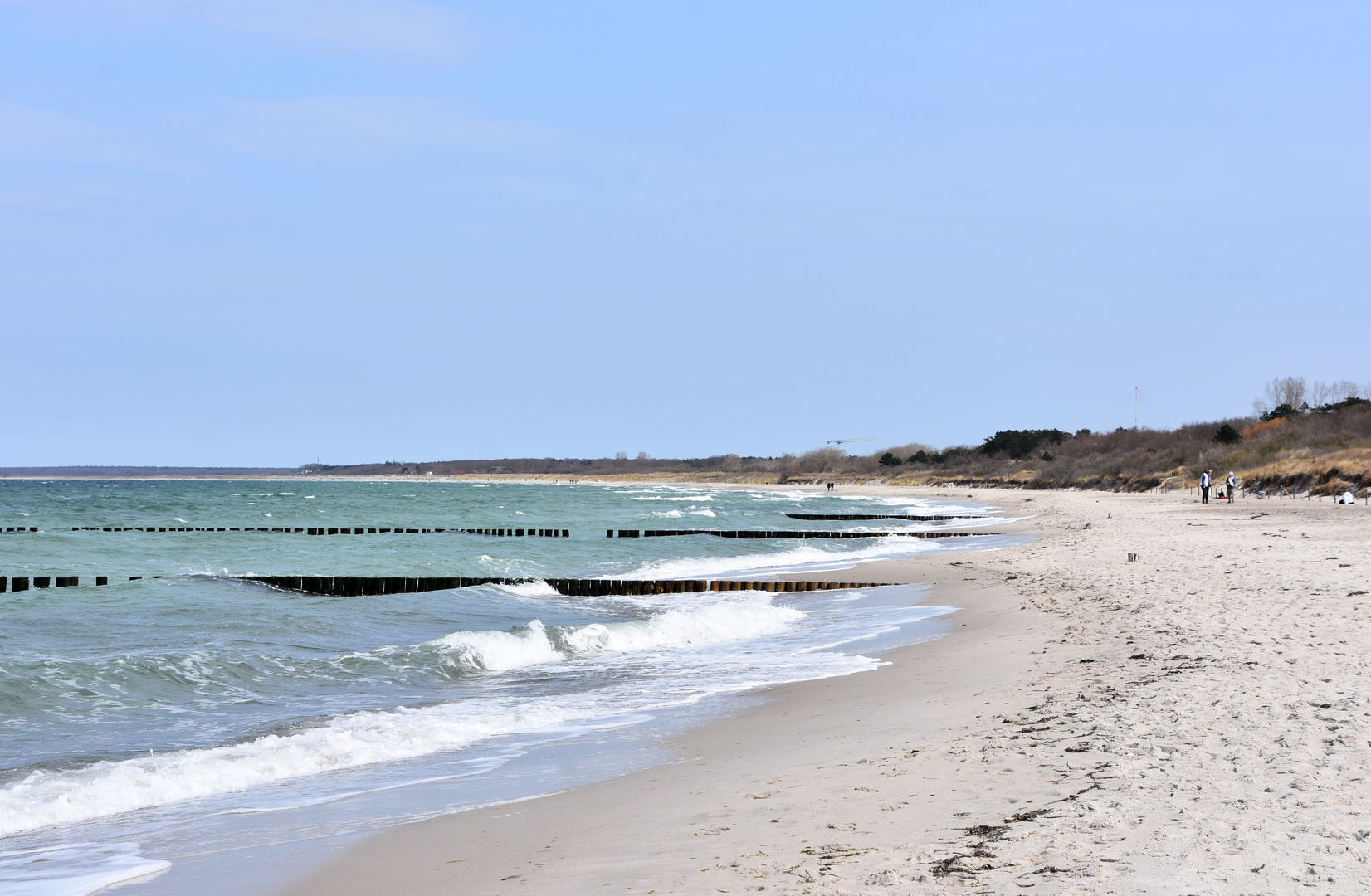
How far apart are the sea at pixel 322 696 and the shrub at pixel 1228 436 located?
49.8 meters

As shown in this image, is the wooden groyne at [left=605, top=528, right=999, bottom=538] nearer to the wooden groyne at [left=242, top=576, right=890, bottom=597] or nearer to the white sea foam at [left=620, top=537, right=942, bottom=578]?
the white sea foam at [left=620, top=537, right=942, bottom=578]

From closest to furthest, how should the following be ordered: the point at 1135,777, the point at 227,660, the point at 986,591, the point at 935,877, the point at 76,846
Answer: the point at 935,877 < the point at 1135,777 < the point at 76,846 < the point at 227,660 < the point at 986,591

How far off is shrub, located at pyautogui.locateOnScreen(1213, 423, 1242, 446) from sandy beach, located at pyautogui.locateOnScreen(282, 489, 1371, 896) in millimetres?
60787

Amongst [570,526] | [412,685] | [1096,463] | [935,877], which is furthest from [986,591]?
[1096,463]

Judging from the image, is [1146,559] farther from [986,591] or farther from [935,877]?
[935,877]

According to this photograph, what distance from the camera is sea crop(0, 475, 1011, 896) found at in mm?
6234

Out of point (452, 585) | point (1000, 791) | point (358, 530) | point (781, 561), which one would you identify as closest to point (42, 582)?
point (452, 585)

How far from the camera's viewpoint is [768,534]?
41.0 meters

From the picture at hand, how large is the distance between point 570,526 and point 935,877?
4584cm

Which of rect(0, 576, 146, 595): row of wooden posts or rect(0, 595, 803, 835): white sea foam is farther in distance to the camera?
rect(0, 576, 146, 595): row of wooden posts

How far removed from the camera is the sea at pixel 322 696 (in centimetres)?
623

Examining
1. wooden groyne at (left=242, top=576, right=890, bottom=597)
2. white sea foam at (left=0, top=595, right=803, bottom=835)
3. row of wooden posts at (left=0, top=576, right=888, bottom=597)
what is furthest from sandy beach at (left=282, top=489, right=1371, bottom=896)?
row of wooden posts at (left=0, top=576, right=888, bottom=597)

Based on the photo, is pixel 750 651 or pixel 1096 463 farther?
pixel 1096 463

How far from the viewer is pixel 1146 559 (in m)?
20.3
